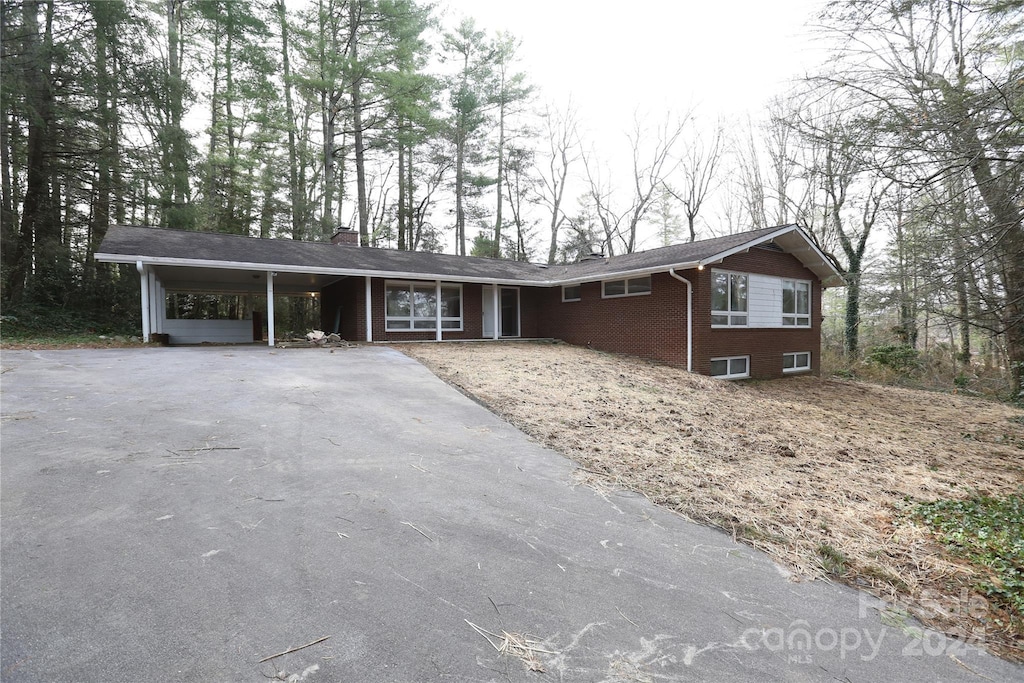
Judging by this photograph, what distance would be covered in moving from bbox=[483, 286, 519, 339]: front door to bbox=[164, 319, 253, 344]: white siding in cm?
819

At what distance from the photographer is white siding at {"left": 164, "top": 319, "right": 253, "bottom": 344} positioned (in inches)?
597

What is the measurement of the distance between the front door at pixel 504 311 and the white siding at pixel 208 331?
8.19 meters

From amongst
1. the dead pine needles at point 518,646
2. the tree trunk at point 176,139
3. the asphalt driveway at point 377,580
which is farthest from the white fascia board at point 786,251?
the tree trunk at point 176,139

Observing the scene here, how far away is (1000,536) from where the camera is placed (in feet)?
10.6

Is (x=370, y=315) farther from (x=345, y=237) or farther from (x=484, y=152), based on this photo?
(x=484, y=152)

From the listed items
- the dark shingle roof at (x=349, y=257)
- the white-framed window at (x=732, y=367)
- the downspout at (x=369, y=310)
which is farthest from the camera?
the downspout at (x=369, y=310)

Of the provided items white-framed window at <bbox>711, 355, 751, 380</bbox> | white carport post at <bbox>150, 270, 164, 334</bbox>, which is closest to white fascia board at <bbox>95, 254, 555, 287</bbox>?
white carport post at <bbox>150, 270, 164, 334</bbox>

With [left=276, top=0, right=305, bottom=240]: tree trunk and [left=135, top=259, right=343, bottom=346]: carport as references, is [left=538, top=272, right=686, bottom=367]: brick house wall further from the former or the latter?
[left=276, top=0, right=305, bottom=240]: tree trunk

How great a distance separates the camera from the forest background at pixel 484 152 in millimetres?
4809

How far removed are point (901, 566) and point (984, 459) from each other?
4.71 metres

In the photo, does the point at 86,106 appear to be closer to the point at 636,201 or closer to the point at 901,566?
the point at 901,566

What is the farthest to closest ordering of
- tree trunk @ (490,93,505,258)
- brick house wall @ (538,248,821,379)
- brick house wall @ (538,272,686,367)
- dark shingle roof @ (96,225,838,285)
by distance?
tree trunk @ (490,93,505,258), brick house wall @ (538,272,686,367), brick house wall @ (538,248,821,379), dark shingle roof @ (96,225,838,285)

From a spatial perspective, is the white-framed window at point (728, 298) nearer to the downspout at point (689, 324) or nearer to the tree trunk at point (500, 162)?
the downspout at point (689, 324)

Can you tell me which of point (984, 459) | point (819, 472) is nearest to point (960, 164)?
point (819, 472)
